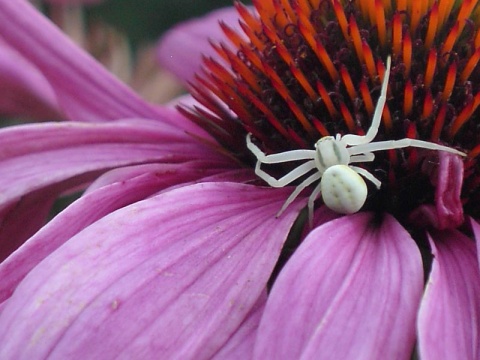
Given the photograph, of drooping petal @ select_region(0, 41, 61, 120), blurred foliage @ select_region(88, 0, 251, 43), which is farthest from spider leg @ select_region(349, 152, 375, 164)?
blurred foliage @ select_region(88, 0, 251, 43)

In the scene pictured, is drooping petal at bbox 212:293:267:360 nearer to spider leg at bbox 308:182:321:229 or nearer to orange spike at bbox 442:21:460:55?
spider leg at bbox 308:182:321:229

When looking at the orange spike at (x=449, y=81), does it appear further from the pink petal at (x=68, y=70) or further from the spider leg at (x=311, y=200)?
the pink petal at (x=68, y=70)

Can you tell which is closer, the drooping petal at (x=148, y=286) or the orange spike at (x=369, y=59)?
the drooping petal at (x=148, y=286)

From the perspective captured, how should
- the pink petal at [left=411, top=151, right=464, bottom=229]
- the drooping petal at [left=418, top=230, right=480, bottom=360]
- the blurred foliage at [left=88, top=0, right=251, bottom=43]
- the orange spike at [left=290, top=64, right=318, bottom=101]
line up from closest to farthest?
the drooping petal at [left=418, top=230, right=480, bottom=360], the pink petal at [left=411, top=151, right=464, bottom=229], the orange spike at [left=290, top=64, right=318, bottom=101], the blurred foliage at [left=88, top=0, right=251, bottom=43]

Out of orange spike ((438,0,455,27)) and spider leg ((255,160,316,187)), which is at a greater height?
orange spike ((438,0,455,27))

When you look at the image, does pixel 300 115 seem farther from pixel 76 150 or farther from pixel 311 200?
pixel 76 150

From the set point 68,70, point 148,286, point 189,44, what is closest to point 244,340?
point 148,286

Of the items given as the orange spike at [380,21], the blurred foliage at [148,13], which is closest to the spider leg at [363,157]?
the orange spike at [380,21]
